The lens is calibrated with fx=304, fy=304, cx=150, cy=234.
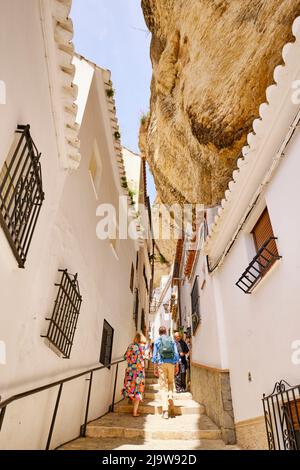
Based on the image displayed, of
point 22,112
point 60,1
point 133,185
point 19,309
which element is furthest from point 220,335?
point 133,185

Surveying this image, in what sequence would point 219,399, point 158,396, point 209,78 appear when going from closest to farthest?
point 219,399
point 209,78
point 158,396

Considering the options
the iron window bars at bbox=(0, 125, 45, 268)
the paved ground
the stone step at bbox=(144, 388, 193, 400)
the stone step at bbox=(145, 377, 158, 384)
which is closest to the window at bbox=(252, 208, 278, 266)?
the paved ground

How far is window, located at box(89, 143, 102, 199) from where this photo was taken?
22.1ft

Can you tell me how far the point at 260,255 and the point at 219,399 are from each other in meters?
2.98

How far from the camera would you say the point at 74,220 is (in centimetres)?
529

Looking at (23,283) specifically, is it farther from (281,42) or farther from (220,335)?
(281,42)

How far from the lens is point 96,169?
23.4ft

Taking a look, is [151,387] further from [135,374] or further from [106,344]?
[135,374]

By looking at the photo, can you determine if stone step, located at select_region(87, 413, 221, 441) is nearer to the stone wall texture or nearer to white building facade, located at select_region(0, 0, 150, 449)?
the stone wall texture

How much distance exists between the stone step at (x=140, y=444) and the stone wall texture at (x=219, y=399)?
0.26m

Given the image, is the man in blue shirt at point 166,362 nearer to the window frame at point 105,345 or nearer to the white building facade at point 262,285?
the white building facade at point 262,285

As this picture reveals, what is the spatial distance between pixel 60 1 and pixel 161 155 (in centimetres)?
768

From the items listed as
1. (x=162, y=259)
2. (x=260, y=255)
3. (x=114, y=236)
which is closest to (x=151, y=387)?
(x=114, y=236)

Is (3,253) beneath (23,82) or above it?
beneath
